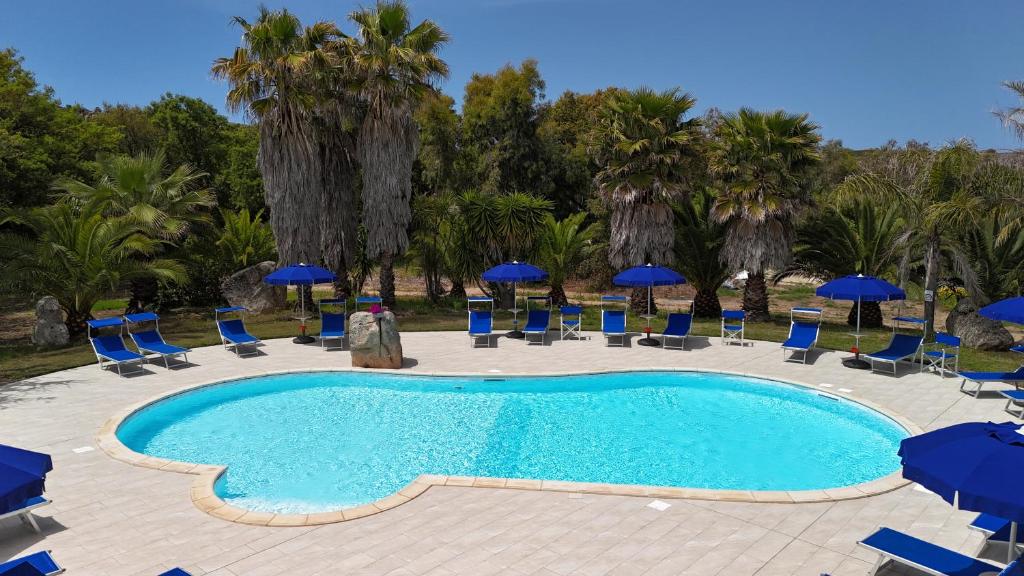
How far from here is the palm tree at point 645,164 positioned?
1983 centimetres

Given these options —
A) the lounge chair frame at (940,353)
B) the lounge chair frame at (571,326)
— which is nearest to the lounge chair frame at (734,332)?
the lounge chair frame at (571,326)

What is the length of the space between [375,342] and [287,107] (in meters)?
10.3

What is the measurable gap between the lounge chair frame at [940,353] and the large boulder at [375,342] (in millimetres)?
11788

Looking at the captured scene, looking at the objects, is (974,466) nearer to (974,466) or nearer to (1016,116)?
(974,466)

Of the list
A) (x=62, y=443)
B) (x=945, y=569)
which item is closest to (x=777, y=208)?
(x=945, y=569)

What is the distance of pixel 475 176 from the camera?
3791 cm

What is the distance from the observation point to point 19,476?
5453mm

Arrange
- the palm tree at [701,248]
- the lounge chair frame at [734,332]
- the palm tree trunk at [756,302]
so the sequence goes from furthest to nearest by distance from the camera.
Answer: the palm tree at [701,248]
the palm tree trunk at [756,302]
the lounge chair frame at [734,332]

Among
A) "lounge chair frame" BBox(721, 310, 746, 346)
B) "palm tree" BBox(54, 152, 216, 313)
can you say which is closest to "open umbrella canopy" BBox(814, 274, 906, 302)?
"lounge chair frame" BBox(721, 310, 746, 346)

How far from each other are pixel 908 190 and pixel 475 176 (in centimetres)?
2526

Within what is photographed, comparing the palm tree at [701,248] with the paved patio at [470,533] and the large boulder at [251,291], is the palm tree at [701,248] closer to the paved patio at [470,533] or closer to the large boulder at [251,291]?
the paved patio at [470,533]

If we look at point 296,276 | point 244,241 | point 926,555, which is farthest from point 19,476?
point 244,241

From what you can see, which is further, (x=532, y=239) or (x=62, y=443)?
(x=532, y=239)

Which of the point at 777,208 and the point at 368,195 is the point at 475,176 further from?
the point at 777,208
